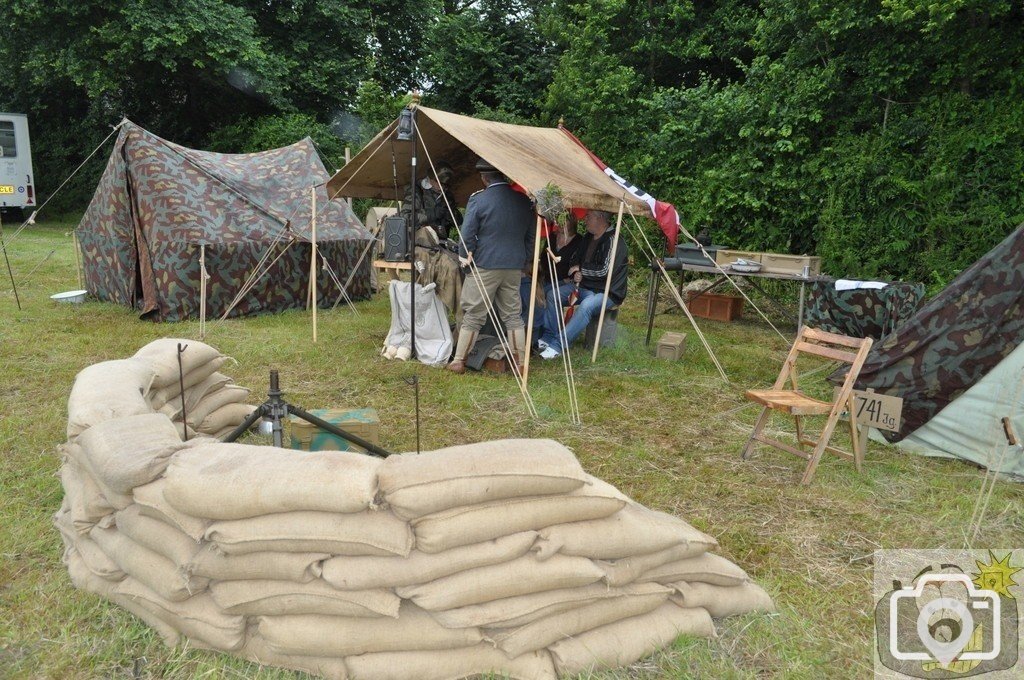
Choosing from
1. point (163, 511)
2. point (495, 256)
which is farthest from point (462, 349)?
point (163, 511)

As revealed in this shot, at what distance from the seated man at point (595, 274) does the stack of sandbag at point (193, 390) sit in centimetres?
330

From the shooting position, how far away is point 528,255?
244 inches

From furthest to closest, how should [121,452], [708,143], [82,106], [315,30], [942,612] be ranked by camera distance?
1. [82,106]
2. [315,30]
3. [708,143]
4. [942,612]
5. [121,452]

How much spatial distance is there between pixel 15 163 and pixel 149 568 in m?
18.9

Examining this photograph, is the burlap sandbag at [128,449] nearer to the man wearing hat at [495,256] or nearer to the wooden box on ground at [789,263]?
the man wearing hat at [495,256]

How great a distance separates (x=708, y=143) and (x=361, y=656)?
→ 958cm

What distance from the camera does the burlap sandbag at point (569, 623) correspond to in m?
2.25

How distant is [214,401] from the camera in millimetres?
4090

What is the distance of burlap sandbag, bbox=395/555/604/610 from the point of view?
2182mm

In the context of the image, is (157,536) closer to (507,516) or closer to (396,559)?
(396,559)

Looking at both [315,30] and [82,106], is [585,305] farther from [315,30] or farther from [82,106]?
[82,106]

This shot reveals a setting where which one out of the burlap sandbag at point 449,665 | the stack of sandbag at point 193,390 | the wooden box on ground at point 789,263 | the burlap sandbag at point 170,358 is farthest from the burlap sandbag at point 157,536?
the wooden box on ground at point 789,263

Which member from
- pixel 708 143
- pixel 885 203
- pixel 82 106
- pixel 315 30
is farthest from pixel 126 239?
pixel 82 106

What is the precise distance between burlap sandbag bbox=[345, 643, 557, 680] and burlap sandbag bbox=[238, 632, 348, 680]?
0.04 metres
